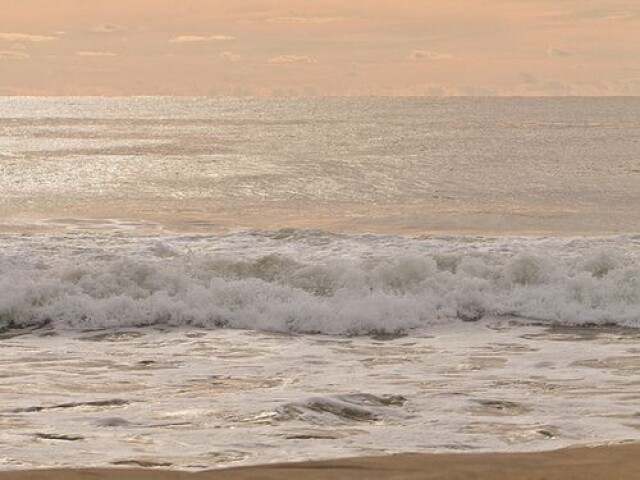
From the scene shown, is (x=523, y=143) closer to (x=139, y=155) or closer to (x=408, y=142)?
(x=408, y=142)

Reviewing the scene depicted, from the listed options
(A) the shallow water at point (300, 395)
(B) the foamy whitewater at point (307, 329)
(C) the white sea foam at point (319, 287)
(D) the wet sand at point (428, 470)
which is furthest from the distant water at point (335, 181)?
(D) the wet sand at point (428, 470)

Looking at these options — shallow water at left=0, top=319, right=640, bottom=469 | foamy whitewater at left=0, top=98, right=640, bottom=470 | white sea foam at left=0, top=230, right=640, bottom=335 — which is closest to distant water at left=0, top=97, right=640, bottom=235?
foamy whitewater at left=0, top=98, right=640, bottom=470

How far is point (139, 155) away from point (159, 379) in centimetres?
5864

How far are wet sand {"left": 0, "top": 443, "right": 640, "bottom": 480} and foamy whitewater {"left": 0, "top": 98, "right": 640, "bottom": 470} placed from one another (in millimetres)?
358

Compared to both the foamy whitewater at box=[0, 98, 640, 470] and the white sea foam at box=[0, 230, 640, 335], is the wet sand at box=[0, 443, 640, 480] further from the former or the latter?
the white sea foam at box=[0, 230, 640, 335]

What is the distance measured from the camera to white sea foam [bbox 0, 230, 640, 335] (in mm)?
17453

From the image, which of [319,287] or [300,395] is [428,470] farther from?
[319,287]

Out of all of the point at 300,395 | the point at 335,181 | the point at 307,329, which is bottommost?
the point at 335,181

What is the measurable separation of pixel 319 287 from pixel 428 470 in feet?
36.7

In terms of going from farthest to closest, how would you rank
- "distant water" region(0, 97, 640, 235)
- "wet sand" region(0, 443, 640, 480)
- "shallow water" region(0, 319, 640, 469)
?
"distant water" region(0, 97, 640, 235), "shallow water" region(0, 319, 640, 469), "wet sand" region(0, 443, 640, 480)

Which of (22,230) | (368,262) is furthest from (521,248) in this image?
(22,230)

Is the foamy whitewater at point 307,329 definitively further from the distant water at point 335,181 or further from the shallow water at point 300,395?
the distant water at point 335,181

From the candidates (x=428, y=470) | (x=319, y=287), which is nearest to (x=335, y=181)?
(x=319, y=287)

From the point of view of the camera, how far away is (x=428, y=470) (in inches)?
331
